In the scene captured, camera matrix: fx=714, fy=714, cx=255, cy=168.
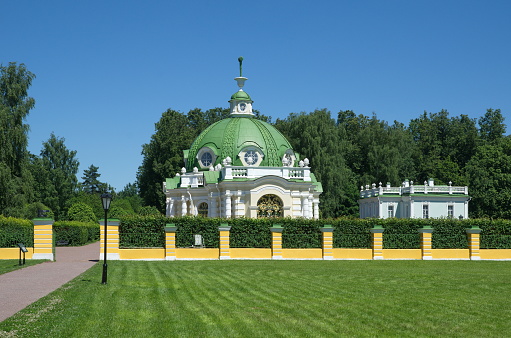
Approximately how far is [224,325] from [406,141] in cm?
7941

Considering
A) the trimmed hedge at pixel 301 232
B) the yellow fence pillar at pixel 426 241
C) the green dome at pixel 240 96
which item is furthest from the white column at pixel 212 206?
the yellow fence pillar at pixel 426 241

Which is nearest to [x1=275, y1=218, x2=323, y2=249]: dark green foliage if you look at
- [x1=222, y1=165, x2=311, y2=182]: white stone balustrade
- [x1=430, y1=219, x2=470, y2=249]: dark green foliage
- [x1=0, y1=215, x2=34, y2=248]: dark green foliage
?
[x1=430, y1=219, x2=470, y2=249]: dark green foliage

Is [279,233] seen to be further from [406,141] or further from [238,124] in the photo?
[406,141]

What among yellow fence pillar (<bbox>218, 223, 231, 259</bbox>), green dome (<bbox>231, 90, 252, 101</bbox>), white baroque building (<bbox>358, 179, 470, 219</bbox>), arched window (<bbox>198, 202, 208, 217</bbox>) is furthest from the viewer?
white baroque building (<bbox>358, 179, 470, 219</bbox>)

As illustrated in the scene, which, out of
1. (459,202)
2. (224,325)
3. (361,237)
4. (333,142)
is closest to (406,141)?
(333,142)

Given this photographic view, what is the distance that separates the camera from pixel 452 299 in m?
17.5

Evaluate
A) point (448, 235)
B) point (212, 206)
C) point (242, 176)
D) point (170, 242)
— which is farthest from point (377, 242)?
point (212, 206)

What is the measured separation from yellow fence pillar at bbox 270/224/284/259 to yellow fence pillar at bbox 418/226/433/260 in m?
7.95

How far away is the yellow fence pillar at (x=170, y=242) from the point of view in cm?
3547

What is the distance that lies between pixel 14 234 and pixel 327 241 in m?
16.0

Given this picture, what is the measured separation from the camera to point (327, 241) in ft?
123

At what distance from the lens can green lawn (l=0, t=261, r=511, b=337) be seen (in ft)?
42.0

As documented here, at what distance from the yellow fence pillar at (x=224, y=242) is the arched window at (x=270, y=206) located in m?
14.7

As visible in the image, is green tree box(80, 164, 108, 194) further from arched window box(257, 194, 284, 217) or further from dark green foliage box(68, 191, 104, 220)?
arched window box(257, 194, 284, 217)
